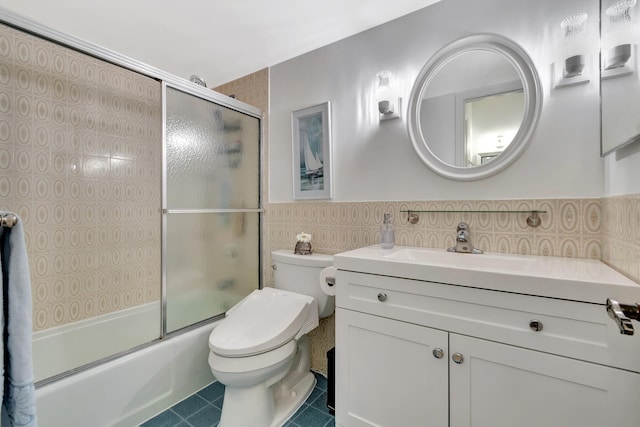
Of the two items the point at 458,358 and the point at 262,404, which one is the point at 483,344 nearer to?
the point at 458,358

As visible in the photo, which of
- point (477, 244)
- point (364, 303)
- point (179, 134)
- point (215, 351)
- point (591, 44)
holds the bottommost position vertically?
point (215, 351)

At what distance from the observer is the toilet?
130 cm

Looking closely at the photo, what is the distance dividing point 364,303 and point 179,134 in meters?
1.42

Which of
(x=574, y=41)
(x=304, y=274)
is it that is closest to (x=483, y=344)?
(x=304, y=274)

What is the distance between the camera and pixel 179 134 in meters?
1.69

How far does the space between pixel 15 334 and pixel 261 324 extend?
1033 millimetres

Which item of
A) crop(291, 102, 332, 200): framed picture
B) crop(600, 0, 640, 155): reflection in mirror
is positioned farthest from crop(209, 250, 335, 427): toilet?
crop(600, 0, 640, 155): reflection in mirror

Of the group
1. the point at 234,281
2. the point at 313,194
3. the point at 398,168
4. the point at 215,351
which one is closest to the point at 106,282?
the point at 234,281

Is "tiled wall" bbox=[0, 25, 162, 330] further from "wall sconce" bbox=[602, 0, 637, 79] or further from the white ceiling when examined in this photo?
"wall sconce" bbox=[602, 0, 637, 79]

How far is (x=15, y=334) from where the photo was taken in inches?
23.6

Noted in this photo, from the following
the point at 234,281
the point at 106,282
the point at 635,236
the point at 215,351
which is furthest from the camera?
the point at 234,281

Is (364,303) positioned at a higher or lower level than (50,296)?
higher

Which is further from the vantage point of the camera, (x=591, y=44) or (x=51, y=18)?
(x=51, y=18)

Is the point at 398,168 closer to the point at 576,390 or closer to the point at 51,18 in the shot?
the point at 576,390
